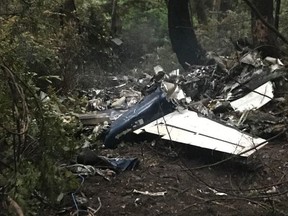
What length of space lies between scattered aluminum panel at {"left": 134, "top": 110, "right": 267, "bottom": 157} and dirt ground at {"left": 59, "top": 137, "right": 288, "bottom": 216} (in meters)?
0.10

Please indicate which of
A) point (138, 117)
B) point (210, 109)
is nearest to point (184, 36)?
point (210, 109)

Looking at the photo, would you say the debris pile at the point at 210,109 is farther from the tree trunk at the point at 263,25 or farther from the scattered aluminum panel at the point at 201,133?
the tree trunk at the point at 263,25

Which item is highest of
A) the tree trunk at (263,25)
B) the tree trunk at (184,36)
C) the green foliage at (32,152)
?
the green foliage at (32,152)

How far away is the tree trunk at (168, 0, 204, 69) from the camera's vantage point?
1078cm

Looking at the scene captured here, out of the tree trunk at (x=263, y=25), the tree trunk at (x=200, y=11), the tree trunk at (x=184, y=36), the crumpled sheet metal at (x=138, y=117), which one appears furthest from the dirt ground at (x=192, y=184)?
the tree trunk at (x=200, y=11)

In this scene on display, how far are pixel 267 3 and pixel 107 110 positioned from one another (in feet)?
11.7

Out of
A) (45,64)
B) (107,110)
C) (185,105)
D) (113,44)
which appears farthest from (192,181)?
(113,44)

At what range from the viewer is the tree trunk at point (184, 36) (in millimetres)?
10781

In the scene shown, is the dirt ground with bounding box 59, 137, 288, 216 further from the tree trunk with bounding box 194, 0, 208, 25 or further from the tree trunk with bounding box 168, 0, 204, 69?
the tree trunk with bounding box 194, 0, 208, 25

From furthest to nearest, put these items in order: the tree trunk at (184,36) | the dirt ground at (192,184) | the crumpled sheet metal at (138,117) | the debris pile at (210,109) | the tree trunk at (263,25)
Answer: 1. the tree trunk at (184,36)
2. the tree trunk at (263,25)
3. the crumpled sheet metal at (138,117)
4. the debris pile at (210,109)
5. the dirt ground at (192,184)

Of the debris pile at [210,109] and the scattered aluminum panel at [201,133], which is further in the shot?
the debris pile at [210,109]

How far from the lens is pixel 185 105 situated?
22.2ft

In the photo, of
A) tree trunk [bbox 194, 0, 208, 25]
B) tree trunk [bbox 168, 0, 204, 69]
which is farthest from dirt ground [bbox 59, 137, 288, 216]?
tree trunk [bbox 194, 0, 208, 25]

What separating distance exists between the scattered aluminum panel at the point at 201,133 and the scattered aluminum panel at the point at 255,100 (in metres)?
0.96
